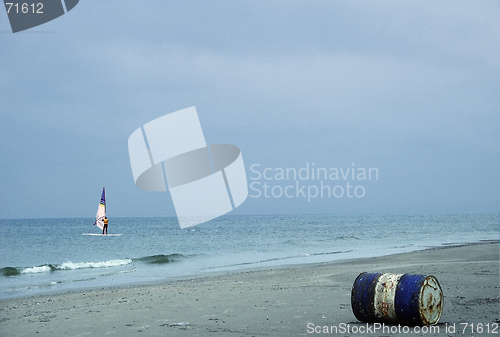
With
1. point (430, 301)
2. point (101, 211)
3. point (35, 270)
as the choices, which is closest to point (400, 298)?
point (430, 301)

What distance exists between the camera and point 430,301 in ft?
21.4

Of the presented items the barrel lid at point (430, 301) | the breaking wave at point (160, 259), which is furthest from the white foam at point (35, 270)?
the barrel lid at point (430, 301)

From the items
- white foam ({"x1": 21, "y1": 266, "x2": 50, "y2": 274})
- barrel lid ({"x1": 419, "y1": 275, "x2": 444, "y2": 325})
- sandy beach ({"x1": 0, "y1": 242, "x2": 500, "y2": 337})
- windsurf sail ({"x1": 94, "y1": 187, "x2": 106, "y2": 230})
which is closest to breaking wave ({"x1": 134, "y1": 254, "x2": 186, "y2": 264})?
white foam ({"x1": 21, "y1": 266, "x2": 50, "y2": 274})

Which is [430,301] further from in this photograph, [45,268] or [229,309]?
[45,268]

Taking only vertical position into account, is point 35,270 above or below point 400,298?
below

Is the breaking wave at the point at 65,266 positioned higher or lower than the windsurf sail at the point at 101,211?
lower

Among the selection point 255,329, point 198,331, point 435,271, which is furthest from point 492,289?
point 198,331

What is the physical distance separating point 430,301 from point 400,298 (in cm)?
46

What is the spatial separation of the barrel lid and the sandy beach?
0.68ft

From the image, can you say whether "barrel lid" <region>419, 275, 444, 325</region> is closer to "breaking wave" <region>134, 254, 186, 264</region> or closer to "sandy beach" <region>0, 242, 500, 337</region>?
"sandy beach" <region>0, 242, 500, 337</region>

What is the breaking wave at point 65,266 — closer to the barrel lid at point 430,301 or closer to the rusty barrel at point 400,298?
the rusty barrel at point 400,298

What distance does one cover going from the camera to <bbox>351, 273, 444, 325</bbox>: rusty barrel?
639 centimetres

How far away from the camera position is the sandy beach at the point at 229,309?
730 cm

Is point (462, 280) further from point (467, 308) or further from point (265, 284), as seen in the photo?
point (265, 284)
